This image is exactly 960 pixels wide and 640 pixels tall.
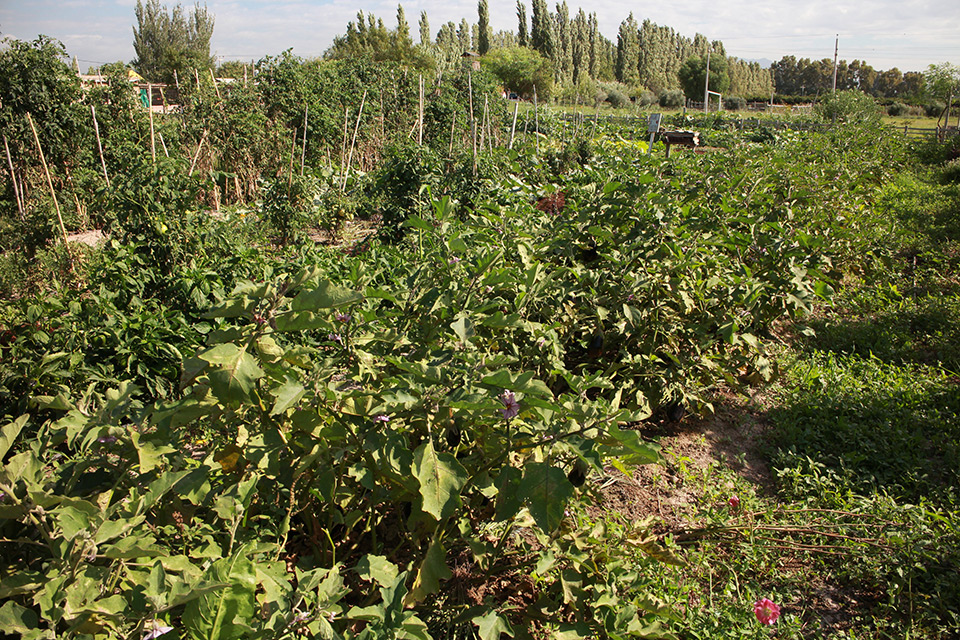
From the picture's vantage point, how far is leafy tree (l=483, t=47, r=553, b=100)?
39781 mm

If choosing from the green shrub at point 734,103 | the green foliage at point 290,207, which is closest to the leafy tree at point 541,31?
the green shrub at point 734,103

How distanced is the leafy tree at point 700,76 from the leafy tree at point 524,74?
2033cm

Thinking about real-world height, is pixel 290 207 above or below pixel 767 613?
above

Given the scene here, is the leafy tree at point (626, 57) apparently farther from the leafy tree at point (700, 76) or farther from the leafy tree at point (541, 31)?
the leafy tree at point (541, 31)

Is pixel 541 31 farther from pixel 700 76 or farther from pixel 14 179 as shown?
pixel 14 179

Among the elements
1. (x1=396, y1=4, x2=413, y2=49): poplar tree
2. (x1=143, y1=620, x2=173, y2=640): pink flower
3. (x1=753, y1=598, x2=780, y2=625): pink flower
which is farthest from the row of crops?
(x1=396, y1=4, x2=413, y2=49): poplar tree

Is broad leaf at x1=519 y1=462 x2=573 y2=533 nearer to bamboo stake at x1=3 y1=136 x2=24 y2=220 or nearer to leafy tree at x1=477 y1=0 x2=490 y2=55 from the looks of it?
bamboo stake at x1=3 y1=136 x2=24 y2=220

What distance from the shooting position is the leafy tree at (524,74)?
1566 inches

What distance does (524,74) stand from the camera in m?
39.6

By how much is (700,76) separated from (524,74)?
79.9 feet

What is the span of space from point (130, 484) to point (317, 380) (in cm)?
50

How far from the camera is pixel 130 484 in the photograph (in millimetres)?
1394

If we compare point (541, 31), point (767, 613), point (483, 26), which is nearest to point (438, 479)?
point (767, 613)

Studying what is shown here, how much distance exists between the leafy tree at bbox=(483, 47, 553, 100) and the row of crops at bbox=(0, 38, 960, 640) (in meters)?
38.2
